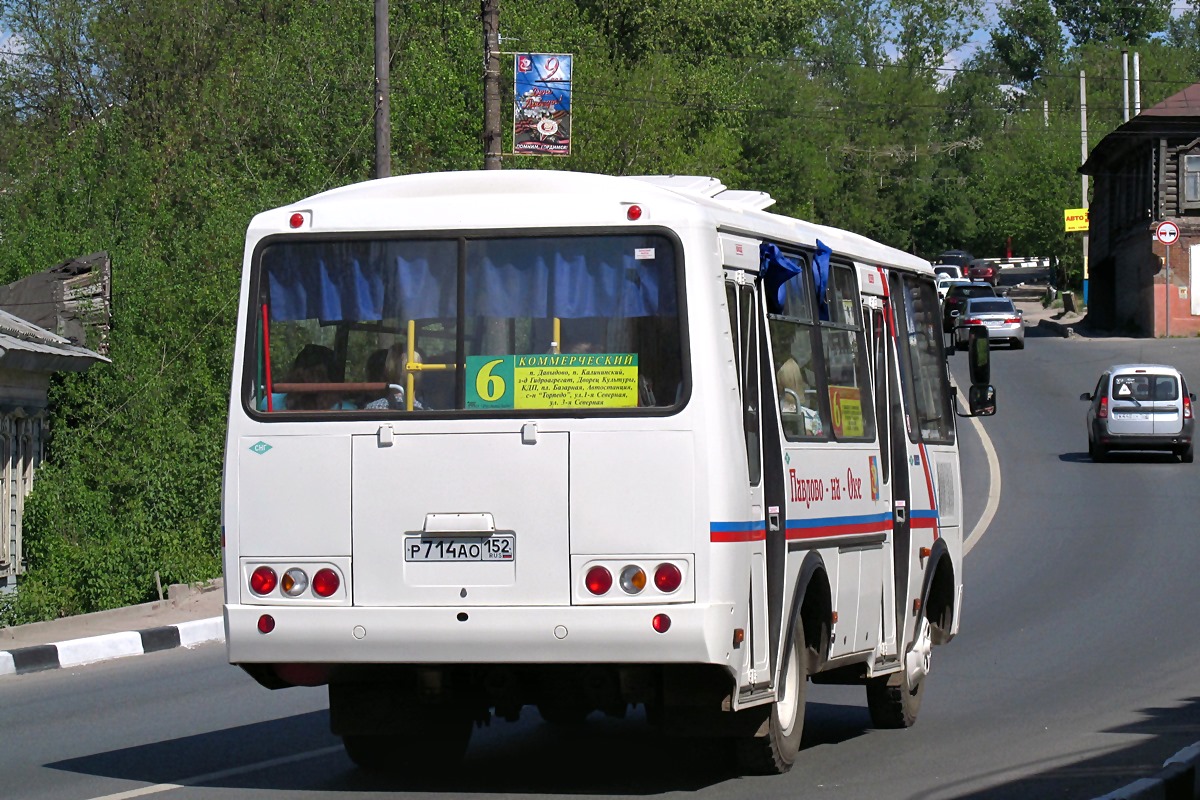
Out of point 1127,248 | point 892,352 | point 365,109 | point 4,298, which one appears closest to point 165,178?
point 365,109

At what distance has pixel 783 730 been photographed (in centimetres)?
886

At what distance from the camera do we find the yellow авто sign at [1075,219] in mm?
75062

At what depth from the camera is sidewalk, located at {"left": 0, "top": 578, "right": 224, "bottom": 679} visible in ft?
46.9

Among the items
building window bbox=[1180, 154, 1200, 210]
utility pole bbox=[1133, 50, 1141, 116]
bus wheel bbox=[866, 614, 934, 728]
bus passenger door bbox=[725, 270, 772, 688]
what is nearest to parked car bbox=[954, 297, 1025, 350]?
building window bbox=[1180, 154, 1200, 210]

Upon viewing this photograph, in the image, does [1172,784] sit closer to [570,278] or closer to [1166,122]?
[570,278]

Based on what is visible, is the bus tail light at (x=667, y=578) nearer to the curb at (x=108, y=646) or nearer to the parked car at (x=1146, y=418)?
the curb at (x=108, y=646)

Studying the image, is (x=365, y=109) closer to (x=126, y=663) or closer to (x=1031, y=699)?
(x=126, y=663)

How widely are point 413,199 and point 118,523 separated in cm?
1446

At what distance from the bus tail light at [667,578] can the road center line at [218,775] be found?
2.57 metres

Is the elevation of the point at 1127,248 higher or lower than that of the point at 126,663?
higher

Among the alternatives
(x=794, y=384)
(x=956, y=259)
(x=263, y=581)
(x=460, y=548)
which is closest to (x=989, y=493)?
(x=794, y=384)

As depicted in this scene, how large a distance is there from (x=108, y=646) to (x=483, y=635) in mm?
8129

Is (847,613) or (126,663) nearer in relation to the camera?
(847,613)

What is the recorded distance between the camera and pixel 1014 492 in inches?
1149
